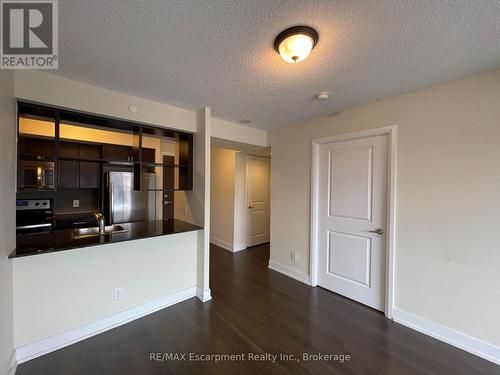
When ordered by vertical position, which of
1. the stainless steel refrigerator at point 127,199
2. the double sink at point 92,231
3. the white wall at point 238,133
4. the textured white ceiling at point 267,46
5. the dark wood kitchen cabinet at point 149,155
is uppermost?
the textured white ceiling at point 267,46

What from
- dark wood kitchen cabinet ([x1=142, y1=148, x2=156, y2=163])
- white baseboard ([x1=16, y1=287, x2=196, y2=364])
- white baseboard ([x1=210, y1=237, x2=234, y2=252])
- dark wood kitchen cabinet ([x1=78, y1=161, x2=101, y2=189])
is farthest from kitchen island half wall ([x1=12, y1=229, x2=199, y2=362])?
dark wood kitchen cabinet ([x1=142, y1=148, x2=156, y2=163])

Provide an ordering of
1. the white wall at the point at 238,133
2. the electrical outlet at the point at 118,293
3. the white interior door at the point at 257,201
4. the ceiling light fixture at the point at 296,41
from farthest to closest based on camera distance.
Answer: the white interior door at the point at 257,201 < the white wall at the point at 238,133 < the electrical outlet at the point at 118,293 < the ceiling light fixture at the point at 296,41

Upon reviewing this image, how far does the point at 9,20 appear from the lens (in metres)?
1.19

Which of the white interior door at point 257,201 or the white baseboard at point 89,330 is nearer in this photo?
the white baseboard at point 89,330

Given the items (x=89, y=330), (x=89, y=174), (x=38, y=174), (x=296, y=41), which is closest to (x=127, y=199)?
(x=89, y=174)

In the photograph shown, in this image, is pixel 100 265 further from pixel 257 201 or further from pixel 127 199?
pixel 257 201

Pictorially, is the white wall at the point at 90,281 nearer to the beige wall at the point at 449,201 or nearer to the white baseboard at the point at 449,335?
the white baseboard at the point at 449,335

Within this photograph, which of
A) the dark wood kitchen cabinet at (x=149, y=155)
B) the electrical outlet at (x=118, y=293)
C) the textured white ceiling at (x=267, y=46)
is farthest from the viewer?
the dark wood kitchen cabinet at (x=149, y=155)

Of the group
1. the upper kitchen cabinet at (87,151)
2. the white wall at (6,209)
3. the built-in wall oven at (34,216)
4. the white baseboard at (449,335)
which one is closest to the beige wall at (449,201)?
the white baseboard at (449,335)

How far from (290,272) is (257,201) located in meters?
1.93

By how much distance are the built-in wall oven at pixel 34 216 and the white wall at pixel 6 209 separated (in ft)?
6.10

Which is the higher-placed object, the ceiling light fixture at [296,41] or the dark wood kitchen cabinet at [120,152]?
the ceiling light fixture at [296,41]

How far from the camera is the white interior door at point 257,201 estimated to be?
464 cm

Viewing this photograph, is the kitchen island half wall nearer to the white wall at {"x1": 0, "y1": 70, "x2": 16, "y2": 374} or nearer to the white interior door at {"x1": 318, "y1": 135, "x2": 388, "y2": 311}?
the white wall at {"x1": 0, "y1": 70, "x2": 16, "y2": 374}
